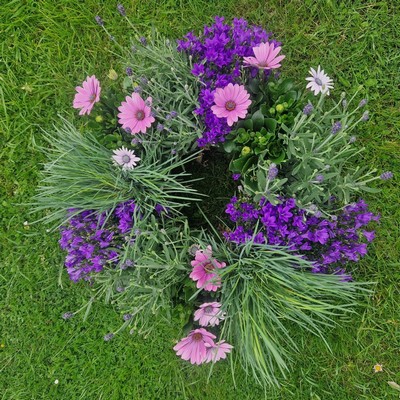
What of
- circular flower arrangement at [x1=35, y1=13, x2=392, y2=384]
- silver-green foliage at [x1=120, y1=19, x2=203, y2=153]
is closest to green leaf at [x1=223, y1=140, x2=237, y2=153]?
circular flower arrangement at [x1=35, y1=13, x2=392, y2=384]

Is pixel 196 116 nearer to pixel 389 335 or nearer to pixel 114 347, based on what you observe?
pixel 114 347

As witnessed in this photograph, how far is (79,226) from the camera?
176 centimetres

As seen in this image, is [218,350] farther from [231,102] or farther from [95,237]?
[231,102]

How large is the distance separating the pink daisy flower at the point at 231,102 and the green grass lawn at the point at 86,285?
894mm

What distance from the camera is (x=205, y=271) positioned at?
1677 mm

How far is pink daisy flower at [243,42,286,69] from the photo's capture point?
1.56 metres

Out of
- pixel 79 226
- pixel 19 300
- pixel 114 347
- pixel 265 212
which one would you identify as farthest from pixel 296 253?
pixel 19 300

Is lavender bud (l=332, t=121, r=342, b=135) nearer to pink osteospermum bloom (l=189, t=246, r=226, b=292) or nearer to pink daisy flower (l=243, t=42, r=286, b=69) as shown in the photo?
pink daisy flower (l=243, t=42, r=286, b=69)

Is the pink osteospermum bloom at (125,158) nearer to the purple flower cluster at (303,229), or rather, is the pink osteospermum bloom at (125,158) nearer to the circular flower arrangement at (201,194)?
the circular flower arrangement at (201,194)

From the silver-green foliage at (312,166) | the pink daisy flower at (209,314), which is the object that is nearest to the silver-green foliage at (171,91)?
the silver-green foliage at (312,166)

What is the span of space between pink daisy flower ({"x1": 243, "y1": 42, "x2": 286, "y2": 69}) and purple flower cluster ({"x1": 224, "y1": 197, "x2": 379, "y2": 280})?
525 millimetres

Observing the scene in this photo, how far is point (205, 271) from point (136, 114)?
69 centimetres

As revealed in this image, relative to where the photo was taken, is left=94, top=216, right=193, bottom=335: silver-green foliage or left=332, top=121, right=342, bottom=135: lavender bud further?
left=94, top=216, right=193, bottom=335: silver-green foliage

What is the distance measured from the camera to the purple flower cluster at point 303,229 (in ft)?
5.32
